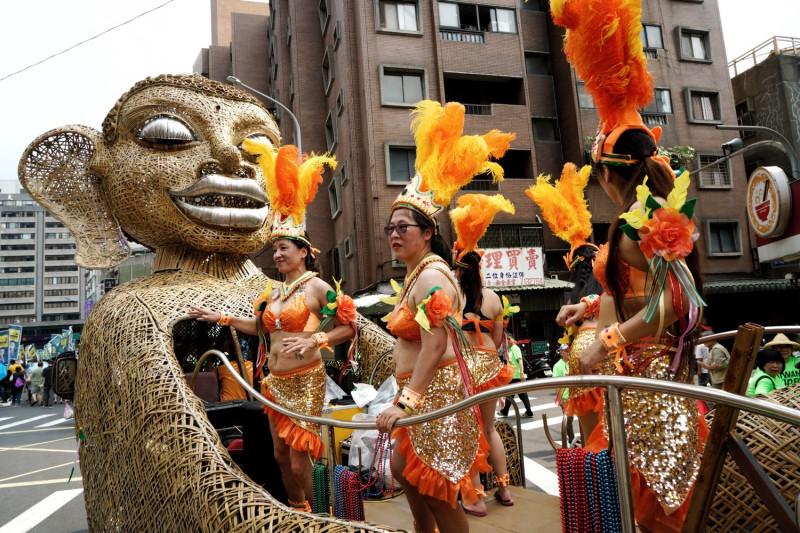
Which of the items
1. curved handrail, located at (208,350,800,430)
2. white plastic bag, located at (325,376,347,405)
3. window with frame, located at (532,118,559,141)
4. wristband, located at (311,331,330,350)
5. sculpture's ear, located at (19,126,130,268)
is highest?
window with frame, located at (532,118,559,141)

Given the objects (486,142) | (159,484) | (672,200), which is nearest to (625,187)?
(672,200)

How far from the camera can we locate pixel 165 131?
420 cm

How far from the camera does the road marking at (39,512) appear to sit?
5.05 metres

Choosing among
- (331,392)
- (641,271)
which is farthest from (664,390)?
(331,392)

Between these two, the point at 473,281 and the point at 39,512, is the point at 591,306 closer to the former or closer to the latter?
the point at 473,281

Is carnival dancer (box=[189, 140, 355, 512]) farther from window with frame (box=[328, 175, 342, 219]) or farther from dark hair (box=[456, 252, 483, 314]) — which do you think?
window with frame (box=[328, 175, 342, 219])

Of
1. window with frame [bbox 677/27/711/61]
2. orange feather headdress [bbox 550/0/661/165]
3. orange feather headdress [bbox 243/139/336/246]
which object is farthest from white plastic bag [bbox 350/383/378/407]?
window with frame [bbox 677/27/711/61]

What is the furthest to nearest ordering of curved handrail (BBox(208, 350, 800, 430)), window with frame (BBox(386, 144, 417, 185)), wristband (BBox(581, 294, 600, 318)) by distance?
window with frame (BBox(386, 144, 417, 185))
wristband (BBox(581, 294, 600, 318))
curved handrail (BBox(208, 350, 800, 430))

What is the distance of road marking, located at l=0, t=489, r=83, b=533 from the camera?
16.6ft

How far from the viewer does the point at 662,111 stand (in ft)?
58.4

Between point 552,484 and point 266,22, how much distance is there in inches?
956

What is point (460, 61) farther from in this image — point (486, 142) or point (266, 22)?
point (486, 142)

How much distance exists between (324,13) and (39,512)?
17692 mm

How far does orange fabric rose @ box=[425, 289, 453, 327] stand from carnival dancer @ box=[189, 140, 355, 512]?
117 cm
